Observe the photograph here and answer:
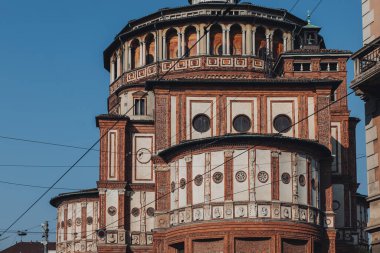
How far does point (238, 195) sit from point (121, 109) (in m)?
21.5

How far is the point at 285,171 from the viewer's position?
53.6 meters

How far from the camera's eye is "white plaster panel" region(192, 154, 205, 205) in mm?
53531

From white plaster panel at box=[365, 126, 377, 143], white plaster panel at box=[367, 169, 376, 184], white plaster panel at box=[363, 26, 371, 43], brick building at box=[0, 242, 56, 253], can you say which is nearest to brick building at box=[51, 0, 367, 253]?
white plaster panel at box=[363, 26, 371, 43]

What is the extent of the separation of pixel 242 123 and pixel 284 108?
2.75 metres

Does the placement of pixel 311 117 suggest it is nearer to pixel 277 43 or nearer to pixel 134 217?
pixel 134 217

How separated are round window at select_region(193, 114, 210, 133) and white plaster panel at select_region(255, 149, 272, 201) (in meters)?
5.82

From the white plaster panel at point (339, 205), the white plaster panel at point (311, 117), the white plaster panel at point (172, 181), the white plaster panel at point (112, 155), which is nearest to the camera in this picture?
the white plaster panel at point (172, 181)

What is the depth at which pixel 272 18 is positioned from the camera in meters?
71.1

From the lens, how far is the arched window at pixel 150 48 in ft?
234

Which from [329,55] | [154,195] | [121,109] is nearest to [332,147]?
[329,55]

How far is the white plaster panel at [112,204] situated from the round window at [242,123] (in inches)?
357

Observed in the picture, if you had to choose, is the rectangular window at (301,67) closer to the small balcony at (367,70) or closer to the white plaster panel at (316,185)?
the white plaster panel at (316,185)

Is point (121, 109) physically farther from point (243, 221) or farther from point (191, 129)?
point (243, 221)

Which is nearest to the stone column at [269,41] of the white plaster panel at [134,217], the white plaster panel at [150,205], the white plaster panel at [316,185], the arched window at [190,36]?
the arched window at [190,36]
